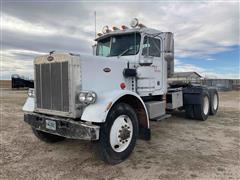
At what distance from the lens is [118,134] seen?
153 inches

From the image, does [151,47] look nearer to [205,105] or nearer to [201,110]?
[201,110]

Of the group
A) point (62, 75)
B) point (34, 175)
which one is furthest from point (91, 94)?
point (34, 175)

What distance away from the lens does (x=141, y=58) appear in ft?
16.7

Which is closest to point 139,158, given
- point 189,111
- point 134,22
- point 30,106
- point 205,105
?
point 30,106

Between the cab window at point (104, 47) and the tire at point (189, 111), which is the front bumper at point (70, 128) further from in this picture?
the tire at point (189, 111)

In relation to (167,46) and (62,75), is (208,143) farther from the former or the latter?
(62,75)

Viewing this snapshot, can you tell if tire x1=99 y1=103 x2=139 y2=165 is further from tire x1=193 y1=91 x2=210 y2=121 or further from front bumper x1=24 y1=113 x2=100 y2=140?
tire x1=193 y1=91 x2=210 y2=121

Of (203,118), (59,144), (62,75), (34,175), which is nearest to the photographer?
(34,175)

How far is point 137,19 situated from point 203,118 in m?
4.71

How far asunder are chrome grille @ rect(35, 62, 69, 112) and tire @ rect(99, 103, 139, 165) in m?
0.83

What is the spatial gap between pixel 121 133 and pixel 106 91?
855mm

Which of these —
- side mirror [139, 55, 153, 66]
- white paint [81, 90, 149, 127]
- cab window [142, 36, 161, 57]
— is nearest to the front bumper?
white paint [81, 90, 149, 127]

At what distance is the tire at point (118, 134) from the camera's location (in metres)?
3.64

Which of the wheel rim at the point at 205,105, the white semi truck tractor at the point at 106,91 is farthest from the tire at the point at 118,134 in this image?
the wheel rim at the point at 205,105
